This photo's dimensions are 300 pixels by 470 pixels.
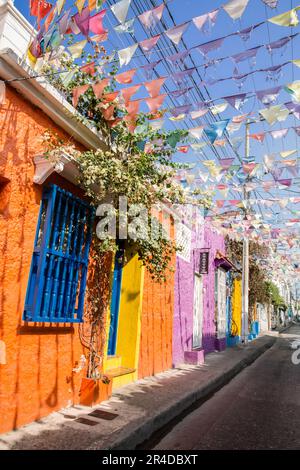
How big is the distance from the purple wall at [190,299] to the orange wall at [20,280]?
5.29 m

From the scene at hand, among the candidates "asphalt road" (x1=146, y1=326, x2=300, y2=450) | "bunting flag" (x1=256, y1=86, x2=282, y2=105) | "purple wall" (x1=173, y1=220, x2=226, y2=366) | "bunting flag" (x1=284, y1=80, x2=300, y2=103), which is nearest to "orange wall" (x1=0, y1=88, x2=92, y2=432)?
"asphalt road" (x1=146, y1=326, x2=300, y2=450)

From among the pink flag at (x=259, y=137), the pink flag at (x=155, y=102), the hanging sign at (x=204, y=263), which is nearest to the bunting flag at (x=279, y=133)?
the pink flag at (x=259, y=137)

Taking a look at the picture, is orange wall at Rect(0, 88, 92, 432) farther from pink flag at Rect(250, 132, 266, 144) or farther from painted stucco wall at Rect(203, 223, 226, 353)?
painted stucco wall at Rect(203, 223, 226, 353)

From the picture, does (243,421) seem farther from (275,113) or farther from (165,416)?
(275,113)

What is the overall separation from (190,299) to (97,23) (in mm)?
8370

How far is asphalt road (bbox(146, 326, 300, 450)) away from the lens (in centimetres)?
432

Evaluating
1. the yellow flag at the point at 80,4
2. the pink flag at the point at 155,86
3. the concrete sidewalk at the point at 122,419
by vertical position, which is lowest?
the concrete sidewalk at the point at 122,419

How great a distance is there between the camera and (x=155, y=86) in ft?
14.9

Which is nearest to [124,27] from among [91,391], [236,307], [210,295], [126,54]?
[126,54]

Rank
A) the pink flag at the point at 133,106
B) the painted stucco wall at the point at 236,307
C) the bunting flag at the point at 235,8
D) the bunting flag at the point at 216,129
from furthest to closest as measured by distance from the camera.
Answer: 1. the painted stucco wall at the point at 236,307
2. the bunting flag at the point at 216,129
3. the pink flag at the point at 133,106
4. the bunting flag at the point at 235,8

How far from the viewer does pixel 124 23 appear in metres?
4.04

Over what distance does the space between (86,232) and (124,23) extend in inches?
112

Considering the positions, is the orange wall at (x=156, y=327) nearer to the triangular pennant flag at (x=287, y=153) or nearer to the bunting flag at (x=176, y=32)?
the triangular pennant flag at (x=287, y=153)

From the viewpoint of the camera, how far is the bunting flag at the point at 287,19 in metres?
3.64
